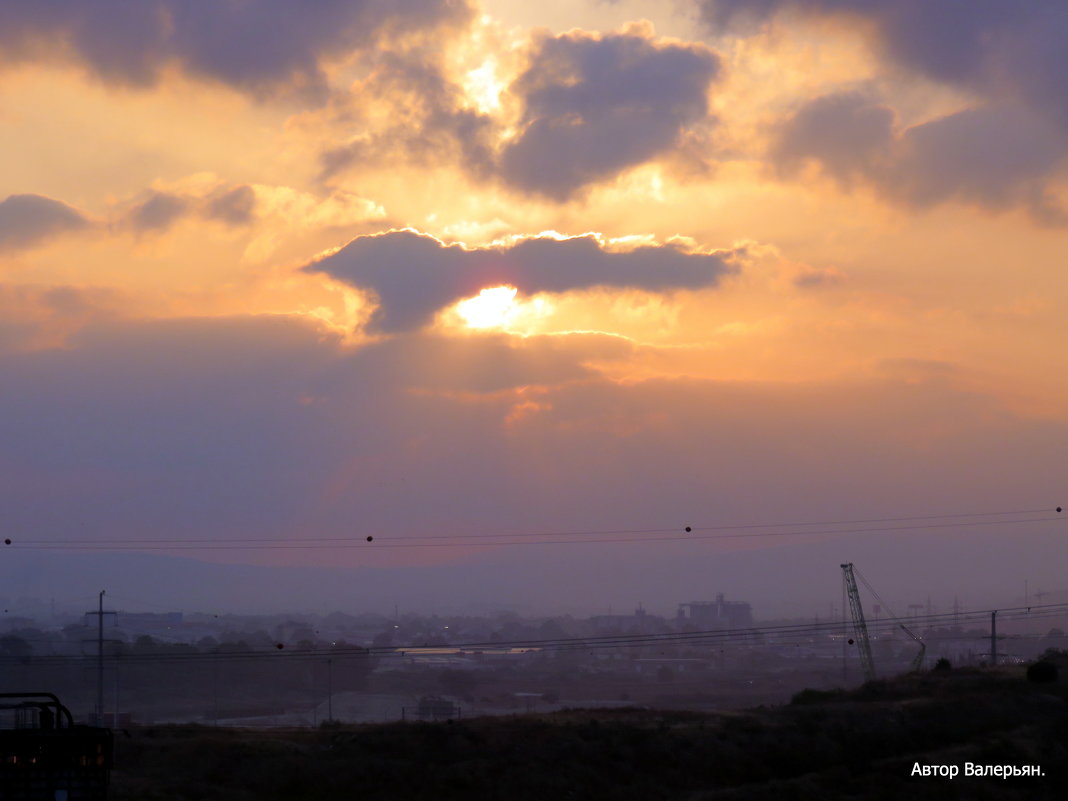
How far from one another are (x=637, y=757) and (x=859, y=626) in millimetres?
109599

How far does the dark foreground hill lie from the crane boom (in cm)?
8107

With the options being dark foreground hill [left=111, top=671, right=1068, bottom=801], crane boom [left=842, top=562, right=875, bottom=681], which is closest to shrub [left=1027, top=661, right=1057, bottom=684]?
dark foreground hill [left=111, top=671, right=1068, bottom=801]

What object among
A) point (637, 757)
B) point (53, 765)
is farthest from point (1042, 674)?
point (53, 765)

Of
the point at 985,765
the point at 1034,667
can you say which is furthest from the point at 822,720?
the point at 1034,667

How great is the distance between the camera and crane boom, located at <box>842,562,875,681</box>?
171375 millimetres

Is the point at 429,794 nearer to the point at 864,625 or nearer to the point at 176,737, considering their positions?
the point at 176,737

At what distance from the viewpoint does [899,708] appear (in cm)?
8812

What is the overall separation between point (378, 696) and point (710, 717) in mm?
115866

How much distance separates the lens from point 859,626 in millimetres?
174500

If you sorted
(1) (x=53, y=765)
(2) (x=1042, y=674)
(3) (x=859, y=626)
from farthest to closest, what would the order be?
(3) (x=859, y=626) < (2) (x=1042, y=674) < (1) (x=53, y=765)

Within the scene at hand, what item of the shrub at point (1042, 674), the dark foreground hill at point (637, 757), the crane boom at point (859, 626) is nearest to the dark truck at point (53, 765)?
the dark foreground hill at point (637, 757)

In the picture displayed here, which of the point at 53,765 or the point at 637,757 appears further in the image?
the point at 637,757

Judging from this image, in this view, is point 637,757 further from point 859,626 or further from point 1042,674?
point 859,626

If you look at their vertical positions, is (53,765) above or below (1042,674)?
above
